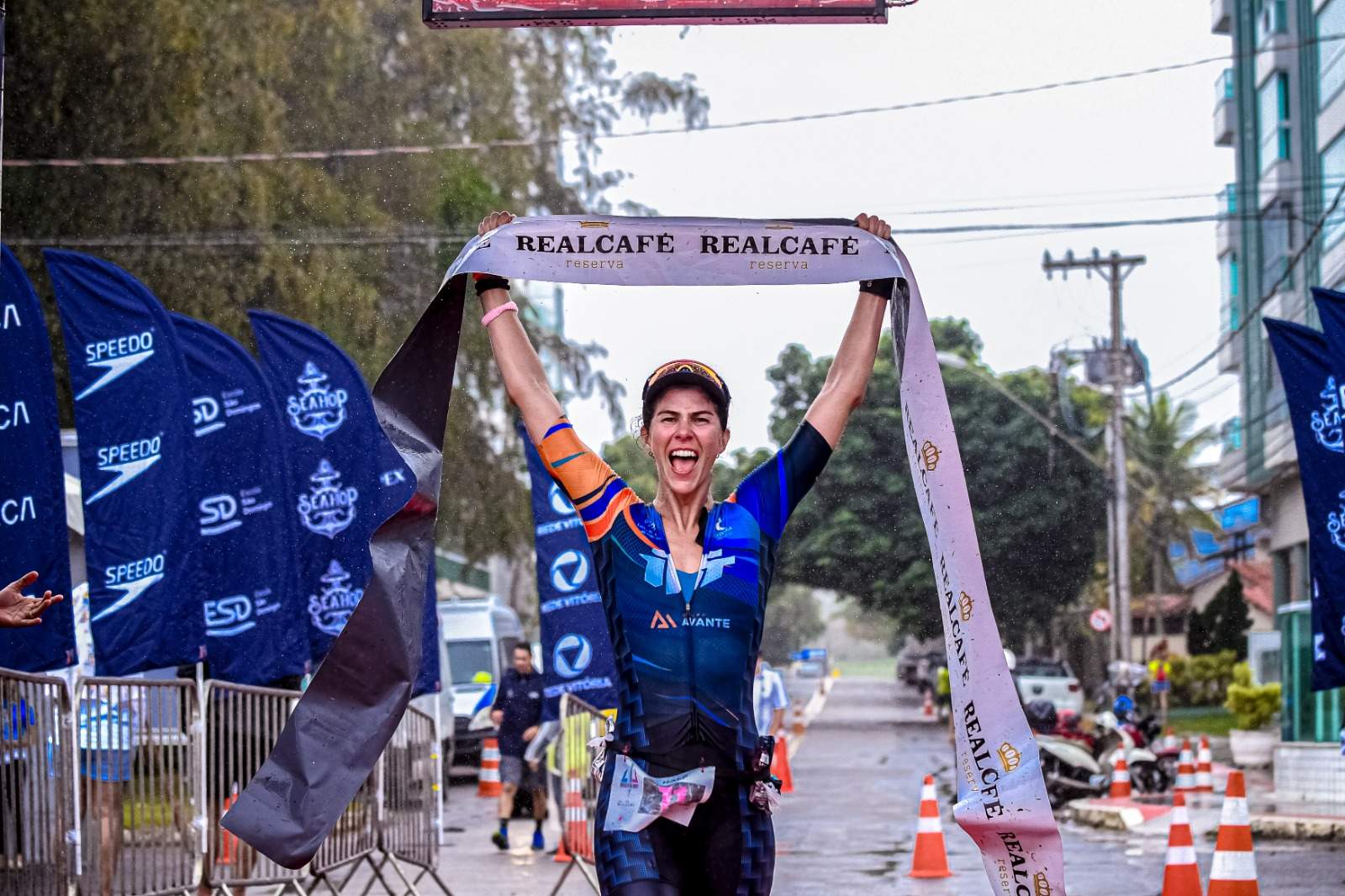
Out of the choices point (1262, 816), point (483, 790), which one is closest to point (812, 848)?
point (1262, 816)

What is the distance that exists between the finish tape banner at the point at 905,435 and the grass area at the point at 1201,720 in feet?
128

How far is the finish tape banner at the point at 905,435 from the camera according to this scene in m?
4.59

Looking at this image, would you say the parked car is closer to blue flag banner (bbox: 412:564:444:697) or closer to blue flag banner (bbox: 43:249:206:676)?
blue flag banner (bbox: 412:564:444:697)

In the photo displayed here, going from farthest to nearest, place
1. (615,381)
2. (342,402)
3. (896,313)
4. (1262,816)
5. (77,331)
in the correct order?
(615,381)
(1262,816)
(342,402)
(77,331)
(896,313)

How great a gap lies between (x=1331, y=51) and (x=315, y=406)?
79.9ft

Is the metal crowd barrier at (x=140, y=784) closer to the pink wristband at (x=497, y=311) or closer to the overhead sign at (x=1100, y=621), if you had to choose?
the pink wristband at (x=497, y=311)

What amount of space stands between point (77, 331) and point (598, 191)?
72.4 feet

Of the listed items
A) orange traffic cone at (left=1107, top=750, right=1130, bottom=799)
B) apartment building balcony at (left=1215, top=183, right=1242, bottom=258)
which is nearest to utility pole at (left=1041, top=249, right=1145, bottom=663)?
apartment building balcony at (left=1215, top=183, right=1242, bottom=258)

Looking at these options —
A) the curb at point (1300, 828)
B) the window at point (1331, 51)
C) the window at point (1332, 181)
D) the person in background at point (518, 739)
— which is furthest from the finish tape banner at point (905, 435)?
the window at point (1331, 51)

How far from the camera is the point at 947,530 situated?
4.88 meters

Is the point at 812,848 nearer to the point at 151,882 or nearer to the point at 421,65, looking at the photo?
the point at 151,882

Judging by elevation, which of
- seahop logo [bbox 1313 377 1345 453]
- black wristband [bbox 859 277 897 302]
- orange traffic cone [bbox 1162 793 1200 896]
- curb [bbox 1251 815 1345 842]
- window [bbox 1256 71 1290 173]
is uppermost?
window [bbox 1256 71 1290 173]

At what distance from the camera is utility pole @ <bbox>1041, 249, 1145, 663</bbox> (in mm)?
37500

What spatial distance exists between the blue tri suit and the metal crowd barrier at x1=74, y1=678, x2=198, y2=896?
503 centimetres
